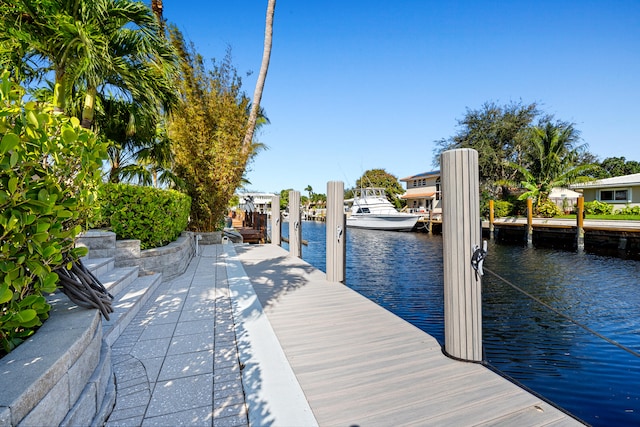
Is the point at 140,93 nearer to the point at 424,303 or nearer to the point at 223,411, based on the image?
the point at 223,411

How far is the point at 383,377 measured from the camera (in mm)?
2512

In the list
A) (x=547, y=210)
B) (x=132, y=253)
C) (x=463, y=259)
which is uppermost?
(x=547, y=210)

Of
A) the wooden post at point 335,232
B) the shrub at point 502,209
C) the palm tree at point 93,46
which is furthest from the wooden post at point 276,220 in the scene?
the shrub at point 502,209

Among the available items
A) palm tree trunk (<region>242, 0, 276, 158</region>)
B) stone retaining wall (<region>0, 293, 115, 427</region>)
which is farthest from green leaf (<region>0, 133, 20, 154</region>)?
palm tree trunk (<region>242, 0, 276, 158</region>)

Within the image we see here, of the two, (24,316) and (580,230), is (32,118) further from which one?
(580,230)

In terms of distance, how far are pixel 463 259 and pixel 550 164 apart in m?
26.1

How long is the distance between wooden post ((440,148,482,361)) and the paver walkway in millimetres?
1979

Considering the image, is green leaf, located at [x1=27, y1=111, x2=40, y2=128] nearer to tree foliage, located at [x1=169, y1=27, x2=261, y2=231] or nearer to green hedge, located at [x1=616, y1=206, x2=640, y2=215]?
tree foliage, located at [x1=169, y1=27, x2=261, y2=231]

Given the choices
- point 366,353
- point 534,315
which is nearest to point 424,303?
point 534,315

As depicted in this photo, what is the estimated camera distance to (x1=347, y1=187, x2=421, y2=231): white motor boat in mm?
25500

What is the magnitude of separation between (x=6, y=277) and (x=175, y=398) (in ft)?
4.43

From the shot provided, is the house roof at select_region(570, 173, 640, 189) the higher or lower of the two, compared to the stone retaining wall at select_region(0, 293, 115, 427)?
higher

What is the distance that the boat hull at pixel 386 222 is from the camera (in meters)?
25.3

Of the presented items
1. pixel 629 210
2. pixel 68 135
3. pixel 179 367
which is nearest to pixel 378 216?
pixel 629 210
